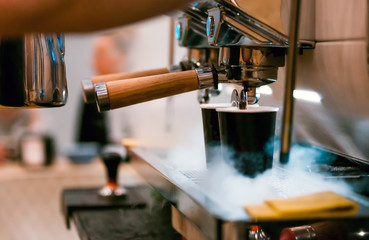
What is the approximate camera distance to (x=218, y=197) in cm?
60

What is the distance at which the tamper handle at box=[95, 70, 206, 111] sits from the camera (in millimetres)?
677

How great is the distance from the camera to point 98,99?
2.21ft

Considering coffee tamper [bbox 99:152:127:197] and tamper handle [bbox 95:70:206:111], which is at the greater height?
tamper handle [bbox 95:70:206:111]

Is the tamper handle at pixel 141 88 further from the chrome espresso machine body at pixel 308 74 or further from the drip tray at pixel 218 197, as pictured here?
the drip tray at pixel 218 197

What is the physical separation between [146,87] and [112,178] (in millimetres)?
580

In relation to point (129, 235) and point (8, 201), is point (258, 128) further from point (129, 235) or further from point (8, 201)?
point (8, 201)

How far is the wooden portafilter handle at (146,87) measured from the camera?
2.22 feet

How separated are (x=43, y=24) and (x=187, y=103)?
1.13 metres

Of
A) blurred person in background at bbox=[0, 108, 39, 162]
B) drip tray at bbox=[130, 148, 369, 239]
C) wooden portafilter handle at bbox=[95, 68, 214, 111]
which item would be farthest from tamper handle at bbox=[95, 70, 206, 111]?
blurred person in background at bbox=[0, 108, 39, 162]

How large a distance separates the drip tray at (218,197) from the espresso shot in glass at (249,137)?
0.08ft

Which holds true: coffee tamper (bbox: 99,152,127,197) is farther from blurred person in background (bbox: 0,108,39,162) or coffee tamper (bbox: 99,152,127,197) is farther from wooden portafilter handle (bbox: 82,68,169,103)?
blurred person in background (bbox: 0,108,39,162)

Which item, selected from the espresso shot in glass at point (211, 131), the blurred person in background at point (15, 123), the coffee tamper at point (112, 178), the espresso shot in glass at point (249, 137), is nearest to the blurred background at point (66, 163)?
the blurred person in background at point (15, 123)

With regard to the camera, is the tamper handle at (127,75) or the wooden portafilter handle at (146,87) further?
the tamper handle at (127,75)

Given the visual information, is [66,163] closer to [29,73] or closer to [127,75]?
[127,75]
